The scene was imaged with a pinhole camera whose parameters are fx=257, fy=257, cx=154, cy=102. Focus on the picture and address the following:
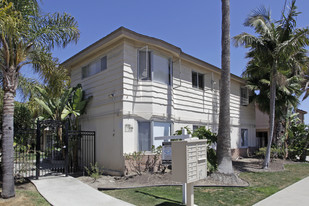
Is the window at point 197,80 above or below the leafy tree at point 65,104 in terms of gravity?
above

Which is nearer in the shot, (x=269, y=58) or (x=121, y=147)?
(x=121, y=147)

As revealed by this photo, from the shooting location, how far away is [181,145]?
6.10m

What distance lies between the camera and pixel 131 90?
456 inches

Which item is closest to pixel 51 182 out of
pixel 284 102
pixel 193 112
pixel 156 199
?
pixel 156 199

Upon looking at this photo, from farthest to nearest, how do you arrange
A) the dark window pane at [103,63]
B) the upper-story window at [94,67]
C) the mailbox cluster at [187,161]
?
the upper-story window at [94,67] → the dark window pane at [103,63] → the mailbox cluster at [187,161]

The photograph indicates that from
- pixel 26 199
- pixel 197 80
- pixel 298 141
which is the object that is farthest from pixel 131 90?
pixel 298 141

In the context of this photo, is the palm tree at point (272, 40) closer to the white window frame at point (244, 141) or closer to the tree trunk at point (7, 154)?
the white window frame at point (244, 141)

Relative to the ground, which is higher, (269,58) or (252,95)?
(269,58)

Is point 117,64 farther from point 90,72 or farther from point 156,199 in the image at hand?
point 156,199

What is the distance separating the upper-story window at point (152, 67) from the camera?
12.0 metres

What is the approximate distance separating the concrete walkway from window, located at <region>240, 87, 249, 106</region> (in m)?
15.0

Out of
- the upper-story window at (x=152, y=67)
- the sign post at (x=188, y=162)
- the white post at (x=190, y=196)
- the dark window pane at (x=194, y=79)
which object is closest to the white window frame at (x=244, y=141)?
the dark window pane at (x=194, y=79)

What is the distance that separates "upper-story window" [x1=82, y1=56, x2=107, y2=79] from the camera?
12.9 metres

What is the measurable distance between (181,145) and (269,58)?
9.72m
